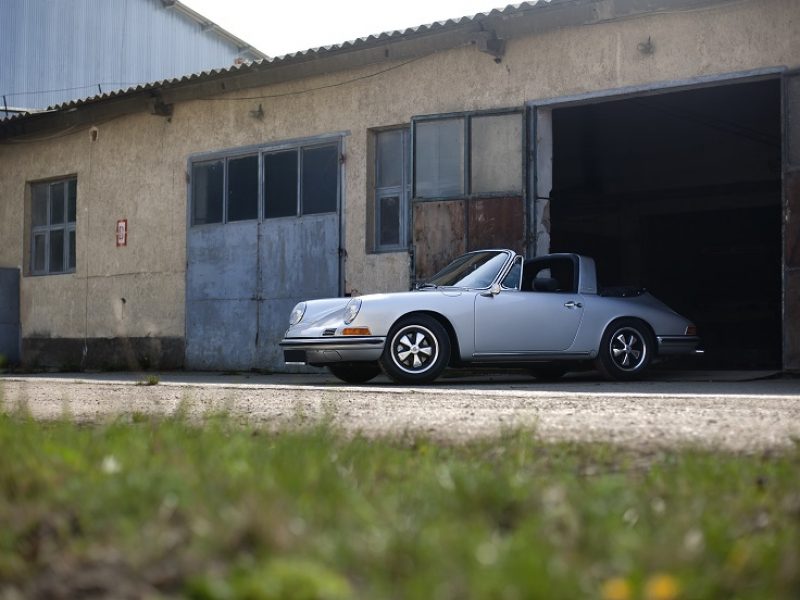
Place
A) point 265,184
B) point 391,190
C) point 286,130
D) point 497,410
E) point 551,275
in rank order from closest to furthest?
1. point 497,410
2. point 551,275
3. point 391,190
4. point 286,130
5. point 265,184

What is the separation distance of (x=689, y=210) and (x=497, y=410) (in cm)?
1708

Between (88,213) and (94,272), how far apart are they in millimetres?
963

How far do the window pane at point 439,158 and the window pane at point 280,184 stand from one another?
→ 7.15ft

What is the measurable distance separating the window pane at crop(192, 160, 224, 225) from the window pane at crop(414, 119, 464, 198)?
11.9 feet

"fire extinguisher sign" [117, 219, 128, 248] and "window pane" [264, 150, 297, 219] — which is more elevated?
"window pane" [264, 150, 297, 219]

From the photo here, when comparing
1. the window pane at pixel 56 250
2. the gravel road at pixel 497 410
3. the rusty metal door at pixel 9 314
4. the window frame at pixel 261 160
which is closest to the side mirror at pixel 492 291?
the gravel road at pixel 497 410

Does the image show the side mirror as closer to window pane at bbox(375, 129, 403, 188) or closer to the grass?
window pane at bbox(375, 129, 403, 188)

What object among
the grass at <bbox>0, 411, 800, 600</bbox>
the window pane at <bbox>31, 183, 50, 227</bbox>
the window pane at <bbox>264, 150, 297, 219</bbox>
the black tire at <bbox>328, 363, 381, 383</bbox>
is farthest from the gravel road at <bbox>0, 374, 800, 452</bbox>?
the window pane at <bbox>31, 183, 50, 227</bbox>

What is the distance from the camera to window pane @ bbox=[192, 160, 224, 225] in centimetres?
1644

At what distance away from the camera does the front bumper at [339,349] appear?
1064cm

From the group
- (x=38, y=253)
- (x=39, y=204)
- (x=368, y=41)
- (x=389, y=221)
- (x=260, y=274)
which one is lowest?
(x=260, y=274)

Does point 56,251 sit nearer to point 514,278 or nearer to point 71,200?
point 71,200

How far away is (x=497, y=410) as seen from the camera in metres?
6.62

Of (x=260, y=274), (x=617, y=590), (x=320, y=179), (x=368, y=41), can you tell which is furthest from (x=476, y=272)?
(x=617, y=590)
